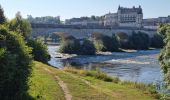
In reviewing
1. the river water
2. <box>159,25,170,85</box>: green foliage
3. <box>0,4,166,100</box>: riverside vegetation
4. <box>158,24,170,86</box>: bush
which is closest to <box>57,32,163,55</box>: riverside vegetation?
the river water

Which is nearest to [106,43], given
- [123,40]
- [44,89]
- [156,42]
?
[123,40]

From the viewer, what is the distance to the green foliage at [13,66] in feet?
51.5

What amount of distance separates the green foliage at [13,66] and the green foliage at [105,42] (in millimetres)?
88388

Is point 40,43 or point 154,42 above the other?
point 40,43

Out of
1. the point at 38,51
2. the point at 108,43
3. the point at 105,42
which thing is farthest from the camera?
the point at 105,42

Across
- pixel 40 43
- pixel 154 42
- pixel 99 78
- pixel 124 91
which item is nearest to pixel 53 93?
pixel 124 91

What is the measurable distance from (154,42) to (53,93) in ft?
365

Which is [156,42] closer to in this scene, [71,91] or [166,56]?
[71,91]

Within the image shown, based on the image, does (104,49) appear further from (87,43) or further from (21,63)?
(21,63)

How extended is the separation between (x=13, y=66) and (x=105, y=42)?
95.4 metres

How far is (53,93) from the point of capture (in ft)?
67.9

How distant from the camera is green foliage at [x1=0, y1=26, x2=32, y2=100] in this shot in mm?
15711

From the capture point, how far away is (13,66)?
16.1 metres

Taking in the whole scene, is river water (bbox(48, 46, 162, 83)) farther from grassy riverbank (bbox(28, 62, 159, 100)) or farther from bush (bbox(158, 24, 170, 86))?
bush (bbox(158, 24, 170, 86))
